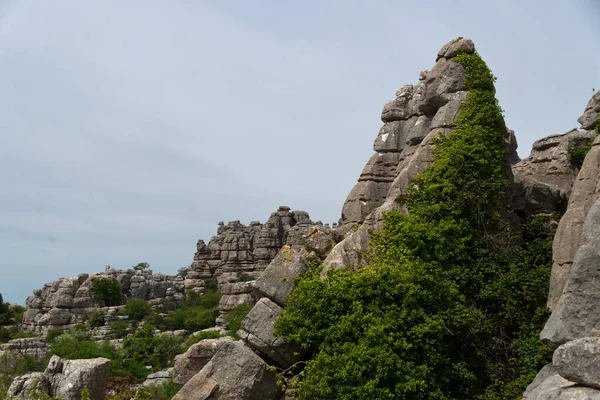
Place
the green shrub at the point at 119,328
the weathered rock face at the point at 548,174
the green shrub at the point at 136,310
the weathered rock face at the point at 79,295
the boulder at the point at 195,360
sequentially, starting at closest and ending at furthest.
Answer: the boulder at the point at 195,360 < the weathered rock face at the point at 548,174 < the green shrub at the point at 119,328 < the weathered rock face at the point at 79,295 < the green shrub at the point at 136,310

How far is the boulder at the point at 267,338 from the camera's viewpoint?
49.6ft

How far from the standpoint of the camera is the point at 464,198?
1600cm

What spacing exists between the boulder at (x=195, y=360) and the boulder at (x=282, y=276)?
2.13m

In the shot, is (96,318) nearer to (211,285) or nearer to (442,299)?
(211,285)

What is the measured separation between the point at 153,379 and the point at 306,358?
17549mm

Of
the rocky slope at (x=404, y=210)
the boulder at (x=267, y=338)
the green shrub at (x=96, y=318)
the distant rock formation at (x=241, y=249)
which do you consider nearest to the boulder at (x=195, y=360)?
the rocky slope at (x=404, y=210)

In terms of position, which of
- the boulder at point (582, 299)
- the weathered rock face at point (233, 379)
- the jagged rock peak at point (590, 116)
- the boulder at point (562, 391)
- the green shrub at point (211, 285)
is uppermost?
the jagged rock peak at point (590, 116)

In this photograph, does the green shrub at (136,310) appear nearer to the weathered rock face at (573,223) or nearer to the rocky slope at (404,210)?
the rocky slope at (404,210)

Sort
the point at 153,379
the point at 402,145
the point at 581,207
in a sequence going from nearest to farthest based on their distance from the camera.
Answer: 1. the point at 581,207
2. the point at 402,145
3. the point at 153,379

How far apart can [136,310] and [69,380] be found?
1967 inches

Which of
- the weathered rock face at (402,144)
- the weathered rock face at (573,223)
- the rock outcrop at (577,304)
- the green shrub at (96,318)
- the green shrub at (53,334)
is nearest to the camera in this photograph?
the rock outcrop at (577,304)

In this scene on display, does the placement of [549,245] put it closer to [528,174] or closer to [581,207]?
[581,207]

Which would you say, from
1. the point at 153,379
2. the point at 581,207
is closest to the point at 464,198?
the point at 581,207

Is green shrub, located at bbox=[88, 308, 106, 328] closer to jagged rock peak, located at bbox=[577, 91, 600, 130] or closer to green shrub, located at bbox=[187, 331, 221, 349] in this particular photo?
green shrub, located at bbox=[187, 331, 221, 349]
